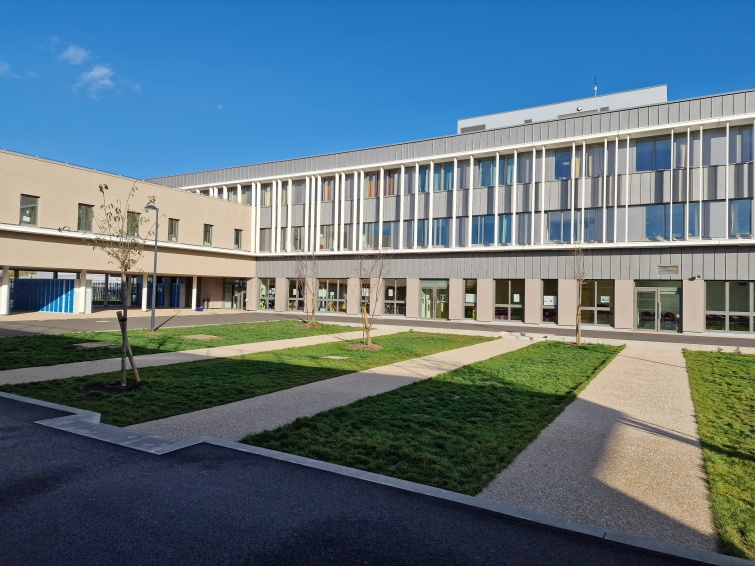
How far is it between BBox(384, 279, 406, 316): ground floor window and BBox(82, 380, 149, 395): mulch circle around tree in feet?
92.3

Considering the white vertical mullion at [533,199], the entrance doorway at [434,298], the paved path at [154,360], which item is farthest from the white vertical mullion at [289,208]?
the paved path at [154,360]

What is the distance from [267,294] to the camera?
45438 mm

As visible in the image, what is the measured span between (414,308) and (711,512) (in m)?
32.1

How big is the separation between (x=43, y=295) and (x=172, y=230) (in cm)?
1005

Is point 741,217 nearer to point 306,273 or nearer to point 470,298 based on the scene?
point 470,298

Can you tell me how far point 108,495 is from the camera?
16.9 ft

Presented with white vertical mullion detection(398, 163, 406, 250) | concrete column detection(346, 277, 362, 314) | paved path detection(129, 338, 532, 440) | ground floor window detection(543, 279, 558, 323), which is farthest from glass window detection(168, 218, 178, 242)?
paved path detection(129, 338, 532, 440)

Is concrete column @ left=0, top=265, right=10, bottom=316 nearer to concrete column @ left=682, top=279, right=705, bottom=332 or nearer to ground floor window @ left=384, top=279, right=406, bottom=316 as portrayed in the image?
ground floor window @ left=384, top=279, right=406, bottom=316

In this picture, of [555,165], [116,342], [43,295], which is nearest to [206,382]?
[116,342]

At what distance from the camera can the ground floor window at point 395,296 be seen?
1496 inches

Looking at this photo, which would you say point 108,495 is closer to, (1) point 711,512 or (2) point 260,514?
(2) point 260,514

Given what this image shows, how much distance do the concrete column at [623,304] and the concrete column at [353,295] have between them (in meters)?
18.6

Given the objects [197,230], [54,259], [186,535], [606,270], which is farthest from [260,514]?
[197,230]

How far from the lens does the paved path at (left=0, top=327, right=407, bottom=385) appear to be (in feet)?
37.8
